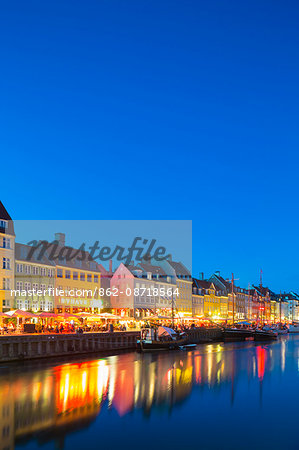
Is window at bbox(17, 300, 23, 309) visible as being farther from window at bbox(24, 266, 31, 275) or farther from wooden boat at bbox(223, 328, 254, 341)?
wooden boat at bbox(223, 328, 254, 341)

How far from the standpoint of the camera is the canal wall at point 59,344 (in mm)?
48781

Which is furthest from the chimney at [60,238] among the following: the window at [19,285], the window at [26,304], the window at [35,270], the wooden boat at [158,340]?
the wooden boat at [158,340]

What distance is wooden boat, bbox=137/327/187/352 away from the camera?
6675cm

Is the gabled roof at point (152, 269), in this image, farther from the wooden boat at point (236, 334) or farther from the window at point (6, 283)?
the window at point (6, 283)

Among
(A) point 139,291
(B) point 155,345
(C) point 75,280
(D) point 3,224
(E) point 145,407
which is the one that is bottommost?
(B) point 155,345

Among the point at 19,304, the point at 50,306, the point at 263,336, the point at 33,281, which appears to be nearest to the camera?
the point at 19,304

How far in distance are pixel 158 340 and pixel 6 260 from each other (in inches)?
943

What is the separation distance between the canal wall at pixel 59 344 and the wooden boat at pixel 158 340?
2.68m

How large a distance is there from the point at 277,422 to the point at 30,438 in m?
12.6

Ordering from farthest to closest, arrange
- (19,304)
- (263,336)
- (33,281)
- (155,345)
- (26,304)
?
(263,336), (33,281), (26,304), (19,304), (155,345)

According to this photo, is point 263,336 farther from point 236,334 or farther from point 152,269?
point 152,269

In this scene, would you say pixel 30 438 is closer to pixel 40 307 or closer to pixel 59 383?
pixel 59 383

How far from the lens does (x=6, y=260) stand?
7181 centimetres

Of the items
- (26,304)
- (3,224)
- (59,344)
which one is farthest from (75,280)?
(59,344)
